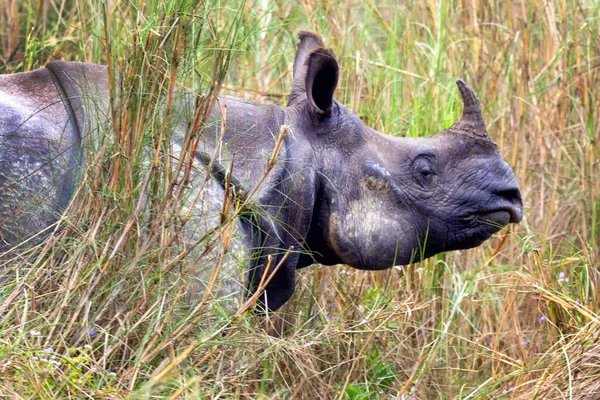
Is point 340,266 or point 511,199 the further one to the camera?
point 340,266

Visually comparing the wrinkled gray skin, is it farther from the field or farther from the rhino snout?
the field

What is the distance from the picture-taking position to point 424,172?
12.9 ft

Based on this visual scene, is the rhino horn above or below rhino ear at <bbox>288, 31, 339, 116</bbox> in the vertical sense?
below

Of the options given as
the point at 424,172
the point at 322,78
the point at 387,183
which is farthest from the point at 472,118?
the point at 322,78

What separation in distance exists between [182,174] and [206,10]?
1.69 feet

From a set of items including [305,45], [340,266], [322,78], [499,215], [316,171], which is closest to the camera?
[316,171]

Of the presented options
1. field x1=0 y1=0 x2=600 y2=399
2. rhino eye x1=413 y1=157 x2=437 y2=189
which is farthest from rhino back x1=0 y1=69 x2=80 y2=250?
rhino eye x1=413 y1=157 x2=437 y2=189

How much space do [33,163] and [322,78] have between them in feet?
3.65

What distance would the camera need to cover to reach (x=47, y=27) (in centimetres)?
559

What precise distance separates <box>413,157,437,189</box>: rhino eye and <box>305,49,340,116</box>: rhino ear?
39 cm

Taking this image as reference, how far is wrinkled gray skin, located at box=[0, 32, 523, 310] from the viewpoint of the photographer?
127 inches

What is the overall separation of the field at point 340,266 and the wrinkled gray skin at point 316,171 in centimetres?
19

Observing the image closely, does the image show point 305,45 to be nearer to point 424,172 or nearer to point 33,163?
point 424,172

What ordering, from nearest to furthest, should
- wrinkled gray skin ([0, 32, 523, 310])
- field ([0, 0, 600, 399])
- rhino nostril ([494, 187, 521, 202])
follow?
1. field ([0, 0, 600, 399])
2. wrinkled gray skin ([0, 32, 523, 310])
3. rhino nostril ([494, 187, 521, 202])
